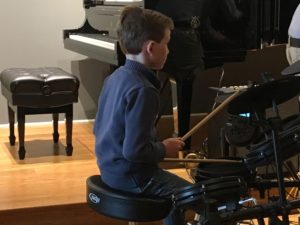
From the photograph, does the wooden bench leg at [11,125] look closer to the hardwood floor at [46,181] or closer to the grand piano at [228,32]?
the hardwood floor at [46,181]

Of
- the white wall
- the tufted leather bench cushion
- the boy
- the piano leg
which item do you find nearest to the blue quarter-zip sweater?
the boy

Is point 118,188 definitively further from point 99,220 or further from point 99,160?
point 99,220

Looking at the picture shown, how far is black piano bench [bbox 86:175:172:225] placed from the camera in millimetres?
1912

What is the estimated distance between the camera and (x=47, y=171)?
11.8 ft

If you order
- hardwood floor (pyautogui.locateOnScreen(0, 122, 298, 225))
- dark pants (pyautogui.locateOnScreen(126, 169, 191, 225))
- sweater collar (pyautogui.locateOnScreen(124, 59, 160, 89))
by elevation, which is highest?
sweater collar (pyautogui.locateOnScreen(124, 59, 160, 89))

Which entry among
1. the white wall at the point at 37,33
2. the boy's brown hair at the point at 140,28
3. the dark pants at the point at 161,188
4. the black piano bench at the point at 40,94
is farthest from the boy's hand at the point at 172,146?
the white wall at the point at 37,33

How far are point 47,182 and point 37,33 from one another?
1853 mm

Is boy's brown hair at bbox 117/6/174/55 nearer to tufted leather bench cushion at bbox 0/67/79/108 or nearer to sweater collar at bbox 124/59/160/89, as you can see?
sweater collar at bbox 124/59/160/89

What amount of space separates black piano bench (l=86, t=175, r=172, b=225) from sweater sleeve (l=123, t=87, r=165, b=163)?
0.12m

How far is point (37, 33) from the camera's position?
4875mm

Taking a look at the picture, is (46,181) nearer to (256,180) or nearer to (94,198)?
(94,198)

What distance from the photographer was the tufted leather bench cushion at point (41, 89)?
3.73 meters

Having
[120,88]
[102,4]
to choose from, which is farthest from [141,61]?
[102,4]

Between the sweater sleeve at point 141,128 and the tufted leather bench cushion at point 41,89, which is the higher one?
the sweater sleeve at point 141,128
